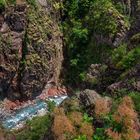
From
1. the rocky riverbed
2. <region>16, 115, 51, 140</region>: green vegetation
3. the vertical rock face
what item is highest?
<region>16, 115, 51, 140</region>: green vegetation

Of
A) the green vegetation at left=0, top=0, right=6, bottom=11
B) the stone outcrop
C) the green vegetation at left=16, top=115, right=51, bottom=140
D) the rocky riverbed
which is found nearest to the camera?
the stone outcrop

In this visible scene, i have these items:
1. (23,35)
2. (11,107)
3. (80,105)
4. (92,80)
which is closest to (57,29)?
(23,35)

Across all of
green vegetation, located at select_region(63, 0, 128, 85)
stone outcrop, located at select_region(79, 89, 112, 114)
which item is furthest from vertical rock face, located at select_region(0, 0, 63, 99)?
stone outcrop, located at select_region(79, 89, 112, 114)

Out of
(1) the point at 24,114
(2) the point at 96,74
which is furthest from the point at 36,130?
(1) the point at 24,114

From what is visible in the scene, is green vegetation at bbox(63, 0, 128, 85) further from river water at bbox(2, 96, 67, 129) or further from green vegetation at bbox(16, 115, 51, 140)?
green vegetation at bbox(16, 115, 51, 140)

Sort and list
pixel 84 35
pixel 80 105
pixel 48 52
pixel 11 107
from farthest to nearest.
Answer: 1. pixel 84 35
2. pixel 48 52
3. pixel 11 107
4. pixel 80 105

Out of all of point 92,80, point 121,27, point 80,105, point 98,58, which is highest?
point 80,105

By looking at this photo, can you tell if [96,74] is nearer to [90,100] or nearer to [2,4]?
[90,100]

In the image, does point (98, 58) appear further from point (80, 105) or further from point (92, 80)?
point (80, 105)
